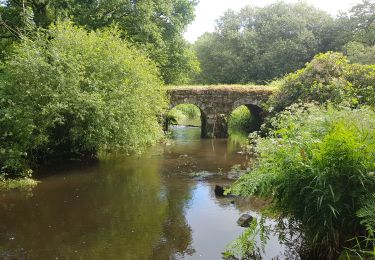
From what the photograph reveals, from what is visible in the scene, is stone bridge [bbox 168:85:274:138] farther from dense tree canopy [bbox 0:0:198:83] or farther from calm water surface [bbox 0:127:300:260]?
calm water surface [bbox 0:127:300:260]

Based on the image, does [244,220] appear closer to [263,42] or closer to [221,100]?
[221,100]

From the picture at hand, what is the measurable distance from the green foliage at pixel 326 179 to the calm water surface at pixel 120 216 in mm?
1572

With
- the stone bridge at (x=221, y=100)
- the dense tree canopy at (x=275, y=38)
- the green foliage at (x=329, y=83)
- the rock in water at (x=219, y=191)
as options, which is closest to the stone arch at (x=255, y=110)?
the stone bridge at (x=221, y=100)

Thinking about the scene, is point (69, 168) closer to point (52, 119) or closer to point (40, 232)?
point (52, 119)

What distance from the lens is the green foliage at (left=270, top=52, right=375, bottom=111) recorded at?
52.0 ft

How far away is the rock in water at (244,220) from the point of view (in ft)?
28.0

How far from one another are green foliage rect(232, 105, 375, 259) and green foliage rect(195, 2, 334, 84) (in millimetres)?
33439

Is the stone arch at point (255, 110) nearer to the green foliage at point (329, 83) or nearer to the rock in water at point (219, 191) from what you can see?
the green foliage at point (329, 83)

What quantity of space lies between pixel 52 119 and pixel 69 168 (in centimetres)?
244

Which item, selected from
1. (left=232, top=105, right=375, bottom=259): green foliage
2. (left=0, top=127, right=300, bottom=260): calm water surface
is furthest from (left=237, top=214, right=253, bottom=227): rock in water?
(left=232, top=105, right=375, bottom=259): green foliage

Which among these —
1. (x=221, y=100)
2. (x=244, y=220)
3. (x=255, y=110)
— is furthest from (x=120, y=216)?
(x=255, y=110)

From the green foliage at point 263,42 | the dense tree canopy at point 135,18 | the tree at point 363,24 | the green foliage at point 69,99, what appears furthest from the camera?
the green foliage at point 263,42

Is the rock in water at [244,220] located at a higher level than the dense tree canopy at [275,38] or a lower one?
lower

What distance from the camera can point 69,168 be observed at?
45.9ft
